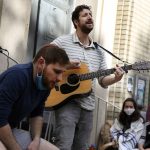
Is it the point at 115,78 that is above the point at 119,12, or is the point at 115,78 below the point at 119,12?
below

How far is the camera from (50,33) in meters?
7.50

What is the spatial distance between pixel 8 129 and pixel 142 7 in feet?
23.7

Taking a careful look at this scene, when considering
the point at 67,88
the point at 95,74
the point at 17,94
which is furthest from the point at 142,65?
the point at 17,94

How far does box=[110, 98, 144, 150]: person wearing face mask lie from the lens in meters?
6.95

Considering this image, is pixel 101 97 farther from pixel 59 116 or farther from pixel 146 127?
pixel 59 116

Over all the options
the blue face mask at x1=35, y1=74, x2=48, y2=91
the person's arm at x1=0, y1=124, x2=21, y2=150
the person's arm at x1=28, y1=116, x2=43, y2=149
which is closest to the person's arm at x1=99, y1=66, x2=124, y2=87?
the person's arm at x1=28, y1=116, x2=43, y2=149

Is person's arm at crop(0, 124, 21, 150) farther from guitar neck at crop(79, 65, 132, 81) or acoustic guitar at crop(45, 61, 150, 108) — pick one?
guitar neck at crop(79, 65, 132, 81)

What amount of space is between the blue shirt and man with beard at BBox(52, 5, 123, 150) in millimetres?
1106

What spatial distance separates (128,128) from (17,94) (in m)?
4.00

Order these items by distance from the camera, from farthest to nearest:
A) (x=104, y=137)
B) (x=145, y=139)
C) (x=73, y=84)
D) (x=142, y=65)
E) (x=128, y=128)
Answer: (x=104, y=137)
(x=128, y=128)
(x=145, y=139)
(x=142, y=65)
(x=73, y=84)

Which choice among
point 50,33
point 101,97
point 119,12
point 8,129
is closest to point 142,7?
point 119,12

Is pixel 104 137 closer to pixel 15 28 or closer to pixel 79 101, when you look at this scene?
pixel 15 28

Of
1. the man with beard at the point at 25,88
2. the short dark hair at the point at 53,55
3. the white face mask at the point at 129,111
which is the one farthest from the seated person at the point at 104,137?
the short dark hair at the point at 53,55

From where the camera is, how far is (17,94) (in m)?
3.29
